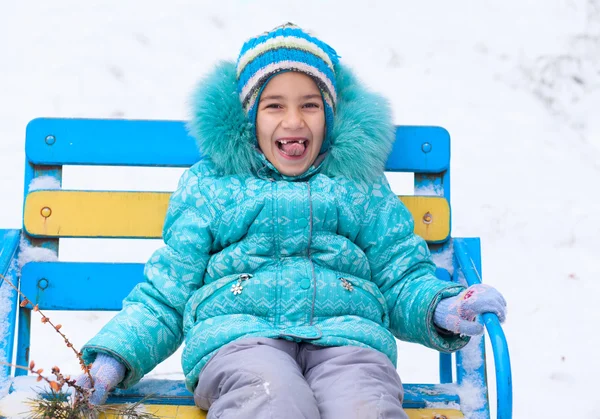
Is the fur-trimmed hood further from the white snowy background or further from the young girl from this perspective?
the white snowy background

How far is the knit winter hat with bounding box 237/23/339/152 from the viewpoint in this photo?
2455mm

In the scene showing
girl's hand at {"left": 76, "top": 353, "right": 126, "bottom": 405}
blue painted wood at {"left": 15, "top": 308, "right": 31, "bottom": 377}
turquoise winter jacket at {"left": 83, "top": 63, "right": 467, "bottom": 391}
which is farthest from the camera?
blue painted wood at {"left": 15, "top": 308, "right": 31, "bottom": 377}

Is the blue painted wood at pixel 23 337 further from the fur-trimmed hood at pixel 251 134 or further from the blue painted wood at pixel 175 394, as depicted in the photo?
the fur-trimmed hood at pixel 251 134

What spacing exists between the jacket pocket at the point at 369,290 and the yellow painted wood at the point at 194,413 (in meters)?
0.27

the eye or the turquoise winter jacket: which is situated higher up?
the eye

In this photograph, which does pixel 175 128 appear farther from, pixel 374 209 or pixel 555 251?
pixel 555 251

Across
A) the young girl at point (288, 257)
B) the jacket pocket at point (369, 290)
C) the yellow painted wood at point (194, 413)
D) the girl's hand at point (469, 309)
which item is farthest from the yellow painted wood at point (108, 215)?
the yellow painted wood at point (194, 413)

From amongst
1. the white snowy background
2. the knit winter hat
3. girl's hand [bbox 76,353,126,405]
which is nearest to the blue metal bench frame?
the knit winter hat

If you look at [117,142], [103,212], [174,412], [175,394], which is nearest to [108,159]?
[117,142]

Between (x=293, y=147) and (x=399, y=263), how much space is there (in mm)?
456

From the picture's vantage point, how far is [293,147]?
2455 millimetres

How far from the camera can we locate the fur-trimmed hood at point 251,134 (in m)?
2.48

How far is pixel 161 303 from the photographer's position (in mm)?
2375

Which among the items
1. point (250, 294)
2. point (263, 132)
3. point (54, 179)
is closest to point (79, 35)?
point (54, 179)
